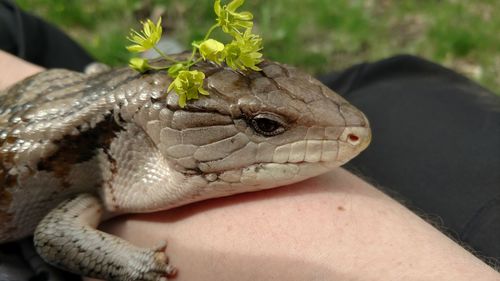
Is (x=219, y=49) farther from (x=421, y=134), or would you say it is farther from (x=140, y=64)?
(x=421, y=134)

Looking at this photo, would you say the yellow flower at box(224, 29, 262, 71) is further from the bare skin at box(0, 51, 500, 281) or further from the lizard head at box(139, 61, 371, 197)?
the bare skin at box(0, 51, 500, 281)

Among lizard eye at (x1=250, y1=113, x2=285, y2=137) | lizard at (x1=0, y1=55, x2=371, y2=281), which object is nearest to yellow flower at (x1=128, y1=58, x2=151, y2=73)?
lizard at (x1=0, y1=55, x2=371, y2=281)

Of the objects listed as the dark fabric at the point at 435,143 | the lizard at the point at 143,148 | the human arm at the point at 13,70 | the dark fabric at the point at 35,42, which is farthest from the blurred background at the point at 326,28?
the lizard at the point at 143,148

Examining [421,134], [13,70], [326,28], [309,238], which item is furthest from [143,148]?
[326,28]

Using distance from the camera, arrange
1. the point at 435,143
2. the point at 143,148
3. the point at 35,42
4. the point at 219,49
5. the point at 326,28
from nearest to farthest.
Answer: the point at 219,49 → the point at 143,148 → the point at 435,143 → the point at 35,42 → the point at 326,28

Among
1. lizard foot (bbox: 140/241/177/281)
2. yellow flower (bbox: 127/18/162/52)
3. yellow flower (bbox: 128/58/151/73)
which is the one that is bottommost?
lizard foot (bbox: 140/241/177/281)

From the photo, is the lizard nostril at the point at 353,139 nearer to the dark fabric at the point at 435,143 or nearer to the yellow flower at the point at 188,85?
the yellow flower at the point at 188,85

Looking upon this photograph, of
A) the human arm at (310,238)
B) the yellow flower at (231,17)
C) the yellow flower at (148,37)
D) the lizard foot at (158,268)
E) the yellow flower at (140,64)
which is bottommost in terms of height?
the lizard foot at (158,268)
